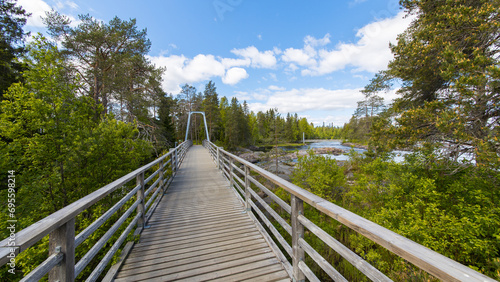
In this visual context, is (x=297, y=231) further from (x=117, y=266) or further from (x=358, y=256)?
(x=117, y=266)

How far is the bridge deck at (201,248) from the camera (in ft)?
6.66

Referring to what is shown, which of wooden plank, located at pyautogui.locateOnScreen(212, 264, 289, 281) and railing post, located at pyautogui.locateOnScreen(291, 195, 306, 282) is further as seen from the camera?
wooden plank, located at pyautogui.locateOnScreen(212, 264, 289, 281)

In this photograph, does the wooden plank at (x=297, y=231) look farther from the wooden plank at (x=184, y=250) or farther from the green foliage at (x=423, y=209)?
the green foliage at (x=423, y=209)

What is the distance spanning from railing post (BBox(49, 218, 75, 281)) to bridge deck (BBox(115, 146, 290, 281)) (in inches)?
33.9

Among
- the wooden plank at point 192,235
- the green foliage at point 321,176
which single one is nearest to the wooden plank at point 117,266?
the wooden plank at point 192,235

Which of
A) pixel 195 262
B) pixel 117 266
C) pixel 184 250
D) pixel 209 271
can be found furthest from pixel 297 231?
pixel 117 266

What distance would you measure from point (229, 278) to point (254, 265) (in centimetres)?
33

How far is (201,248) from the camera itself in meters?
2.50

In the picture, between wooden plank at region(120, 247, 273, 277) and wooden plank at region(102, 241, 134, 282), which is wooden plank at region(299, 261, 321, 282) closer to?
wooden plank at region(120, 247, 273, 277)

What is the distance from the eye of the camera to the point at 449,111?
4.18 metres

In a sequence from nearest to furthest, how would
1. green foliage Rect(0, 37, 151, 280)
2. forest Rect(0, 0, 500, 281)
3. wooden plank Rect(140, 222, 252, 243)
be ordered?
wooden plank Rect(140, 222, 252, 243) < forest Rect(0, 0, 500, 281) < green foliage Rect(0, 37, 151, 280)

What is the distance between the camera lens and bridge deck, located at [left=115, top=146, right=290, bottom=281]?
6.66 ft

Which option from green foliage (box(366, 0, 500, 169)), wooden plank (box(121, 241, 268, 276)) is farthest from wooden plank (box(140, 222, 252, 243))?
green foliage (box(366, 0, 500, 169))

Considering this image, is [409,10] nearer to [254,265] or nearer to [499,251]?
[499,251]
